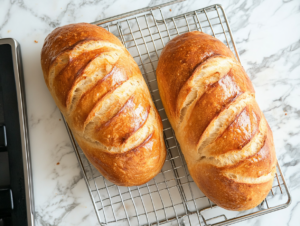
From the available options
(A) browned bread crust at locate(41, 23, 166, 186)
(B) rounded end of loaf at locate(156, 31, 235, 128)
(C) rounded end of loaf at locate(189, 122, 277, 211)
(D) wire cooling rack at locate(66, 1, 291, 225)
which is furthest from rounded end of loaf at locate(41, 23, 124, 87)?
(C) rounded end of loaf at locate(189, 122, 277, 211)

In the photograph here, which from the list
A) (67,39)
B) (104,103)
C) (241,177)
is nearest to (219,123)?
(241,177)

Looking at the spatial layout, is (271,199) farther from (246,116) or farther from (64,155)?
(64,155)

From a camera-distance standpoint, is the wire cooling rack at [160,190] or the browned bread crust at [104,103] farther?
the wire cooling rack at [160,190]

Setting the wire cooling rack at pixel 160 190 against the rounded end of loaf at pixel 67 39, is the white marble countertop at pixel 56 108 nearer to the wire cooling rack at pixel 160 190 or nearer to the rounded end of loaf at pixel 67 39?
the wire cooling rack at pixel 160 190

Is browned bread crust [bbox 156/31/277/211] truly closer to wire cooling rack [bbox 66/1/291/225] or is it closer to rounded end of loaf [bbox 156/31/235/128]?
rounded end of loaf [bbox 156/31/235/128]

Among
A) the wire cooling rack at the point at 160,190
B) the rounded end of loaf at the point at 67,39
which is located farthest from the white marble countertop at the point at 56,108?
the rounded end of loaf at the point at 67,39

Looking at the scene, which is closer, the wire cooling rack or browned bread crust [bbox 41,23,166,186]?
browned bread crust [bbox 41,23,166,186]
